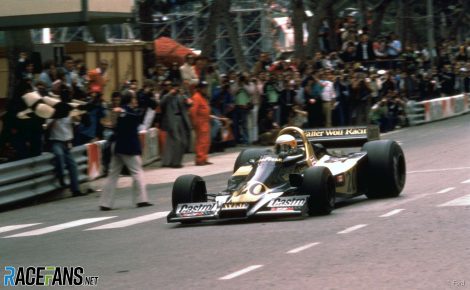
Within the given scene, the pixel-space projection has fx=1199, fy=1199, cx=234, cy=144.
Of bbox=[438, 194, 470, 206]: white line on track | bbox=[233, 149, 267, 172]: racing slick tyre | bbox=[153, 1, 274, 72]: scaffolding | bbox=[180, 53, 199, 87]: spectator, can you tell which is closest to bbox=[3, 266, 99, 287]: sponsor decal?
bbox=[233, 149, 267, 172]: racing slick tyre

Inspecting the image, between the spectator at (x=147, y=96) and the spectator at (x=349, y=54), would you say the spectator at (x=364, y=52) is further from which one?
the spectator at (x=147, y=96)

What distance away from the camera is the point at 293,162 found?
15688mm

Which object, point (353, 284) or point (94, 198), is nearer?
point (353, 284)

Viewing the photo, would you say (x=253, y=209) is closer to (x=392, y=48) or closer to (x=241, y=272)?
(x=241, y=272)

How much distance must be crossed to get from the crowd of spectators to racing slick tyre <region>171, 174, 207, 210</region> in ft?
10.5

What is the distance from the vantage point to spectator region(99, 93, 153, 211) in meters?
18.4

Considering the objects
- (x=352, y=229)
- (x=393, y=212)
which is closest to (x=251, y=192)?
(x=352, y=229)

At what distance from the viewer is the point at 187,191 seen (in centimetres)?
1566

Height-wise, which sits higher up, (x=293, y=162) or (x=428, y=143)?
(x=293, y=162)

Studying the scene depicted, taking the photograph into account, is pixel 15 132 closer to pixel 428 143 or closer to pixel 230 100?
pixel 230 100

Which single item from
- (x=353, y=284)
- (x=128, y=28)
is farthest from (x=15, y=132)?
(x=128, y=28)

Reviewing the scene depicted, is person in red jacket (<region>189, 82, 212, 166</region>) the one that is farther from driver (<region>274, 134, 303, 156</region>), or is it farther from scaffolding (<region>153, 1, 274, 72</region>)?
scaffolding (<region>153, 1, 274, 72</region>)

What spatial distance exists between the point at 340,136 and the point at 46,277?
24.5 ft

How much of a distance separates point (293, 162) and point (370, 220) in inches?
64.4
